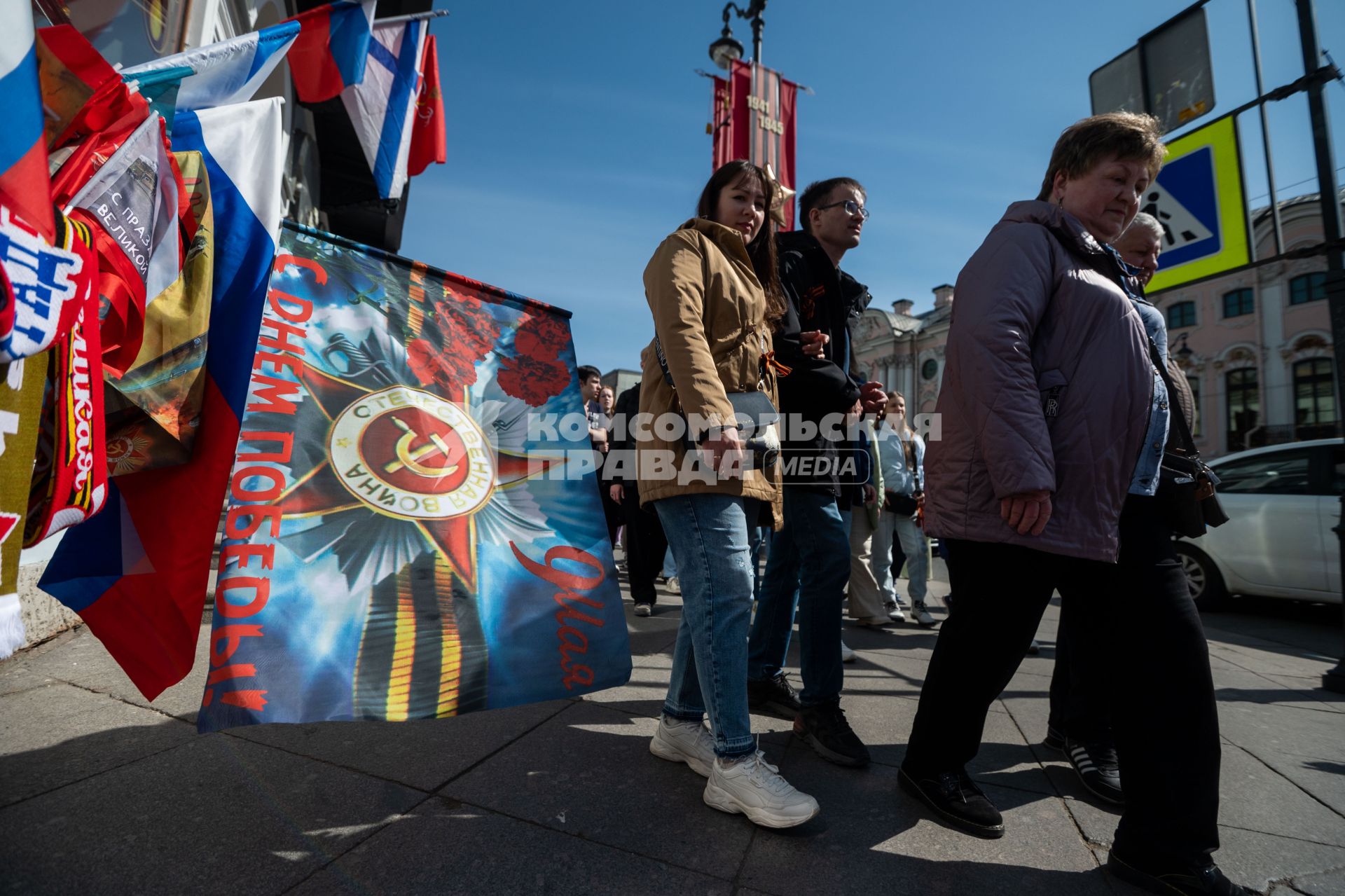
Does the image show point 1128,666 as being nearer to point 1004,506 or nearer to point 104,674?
point 1004,506

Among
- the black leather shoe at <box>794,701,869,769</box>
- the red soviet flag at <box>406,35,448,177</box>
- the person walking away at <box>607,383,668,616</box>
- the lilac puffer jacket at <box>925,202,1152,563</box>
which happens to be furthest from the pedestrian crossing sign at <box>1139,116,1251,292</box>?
the red soviet flag at <box>406,35,448,177</box>

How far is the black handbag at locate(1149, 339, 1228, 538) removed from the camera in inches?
80.7

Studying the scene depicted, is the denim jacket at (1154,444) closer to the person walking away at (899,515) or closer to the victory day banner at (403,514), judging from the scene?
the victory day banner at (403,514)

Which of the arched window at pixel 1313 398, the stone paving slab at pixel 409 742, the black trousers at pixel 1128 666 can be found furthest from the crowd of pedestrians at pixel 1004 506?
the arched window at pixel 1313 398

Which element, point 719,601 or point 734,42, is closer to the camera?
point 719,601

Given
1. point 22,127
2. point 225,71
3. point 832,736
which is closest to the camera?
point 22,127

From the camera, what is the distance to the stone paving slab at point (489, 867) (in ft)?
5.06

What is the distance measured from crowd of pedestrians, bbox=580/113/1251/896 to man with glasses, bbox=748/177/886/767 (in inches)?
0.8

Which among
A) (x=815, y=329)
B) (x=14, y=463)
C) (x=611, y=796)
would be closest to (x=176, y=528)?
(x=14, y=463)

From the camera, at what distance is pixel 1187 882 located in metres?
1.65

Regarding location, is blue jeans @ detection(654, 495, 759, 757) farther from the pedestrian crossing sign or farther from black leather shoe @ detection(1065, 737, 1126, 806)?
the pedestrian crossing sign

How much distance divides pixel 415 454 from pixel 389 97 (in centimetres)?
498

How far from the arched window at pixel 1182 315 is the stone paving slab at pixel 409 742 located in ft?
118

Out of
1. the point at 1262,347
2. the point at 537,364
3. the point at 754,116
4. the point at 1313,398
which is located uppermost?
the point at 1262,347
